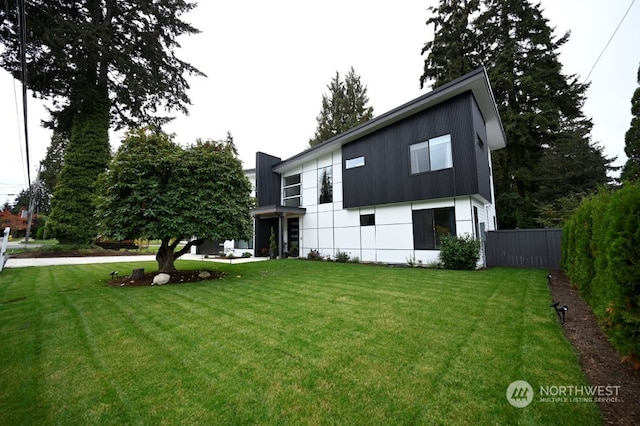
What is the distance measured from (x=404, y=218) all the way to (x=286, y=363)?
893 centimetres

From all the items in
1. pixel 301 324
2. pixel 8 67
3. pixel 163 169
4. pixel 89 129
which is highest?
pixel 8 67

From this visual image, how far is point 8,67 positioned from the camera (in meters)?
12.9

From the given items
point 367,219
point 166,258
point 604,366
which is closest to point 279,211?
point 367,219

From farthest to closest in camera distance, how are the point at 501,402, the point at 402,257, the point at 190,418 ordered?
1. the point at 402,257
2. the point at 501,402
3. the point at 190,418

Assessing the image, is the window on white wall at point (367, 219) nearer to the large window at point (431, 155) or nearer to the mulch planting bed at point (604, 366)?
the large window at point (431, 155)

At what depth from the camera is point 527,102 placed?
18.0 metres

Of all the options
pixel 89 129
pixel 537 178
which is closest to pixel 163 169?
pixel 89 129

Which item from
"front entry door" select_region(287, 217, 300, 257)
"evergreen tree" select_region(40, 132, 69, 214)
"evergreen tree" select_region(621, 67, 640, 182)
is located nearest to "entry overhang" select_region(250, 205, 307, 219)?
"front entry door" select_region(287, 217, 300, 257)

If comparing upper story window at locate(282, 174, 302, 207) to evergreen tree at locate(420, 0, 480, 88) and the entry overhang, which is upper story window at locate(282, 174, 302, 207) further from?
evergreen tree at locate(420, 0, 480, 88)

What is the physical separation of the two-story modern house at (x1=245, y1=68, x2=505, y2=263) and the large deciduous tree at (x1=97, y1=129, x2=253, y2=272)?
6054mm

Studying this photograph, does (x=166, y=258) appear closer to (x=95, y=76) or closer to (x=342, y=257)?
(x=342, y=257)

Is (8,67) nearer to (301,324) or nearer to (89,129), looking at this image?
(89,129)

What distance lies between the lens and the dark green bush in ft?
28.0

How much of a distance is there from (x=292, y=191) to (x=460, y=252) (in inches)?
420
